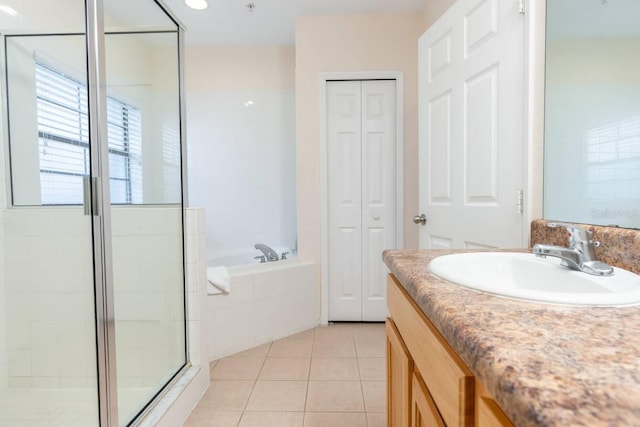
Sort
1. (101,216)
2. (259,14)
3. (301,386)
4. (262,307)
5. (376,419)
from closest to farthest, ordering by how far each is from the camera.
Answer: (101,216) < (376,419) < (301,386) < (262,307) < (259,14)

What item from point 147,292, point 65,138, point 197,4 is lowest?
point 147,292

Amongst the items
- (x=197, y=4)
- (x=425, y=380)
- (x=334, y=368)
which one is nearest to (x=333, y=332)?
(x=334, y=368)

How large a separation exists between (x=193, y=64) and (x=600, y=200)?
3265 mm

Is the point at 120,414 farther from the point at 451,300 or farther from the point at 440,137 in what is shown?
the point at 440,137

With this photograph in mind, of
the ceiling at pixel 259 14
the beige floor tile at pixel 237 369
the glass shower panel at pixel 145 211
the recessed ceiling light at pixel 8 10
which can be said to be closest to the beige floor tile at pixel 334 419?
the beige floor tile at pixel 237 369

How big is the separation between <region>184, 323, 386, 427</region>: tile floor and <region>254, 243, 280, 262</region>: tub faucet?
0.79m

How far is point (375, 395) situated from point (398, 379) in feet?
3.00

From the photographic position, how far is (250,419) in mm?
1509

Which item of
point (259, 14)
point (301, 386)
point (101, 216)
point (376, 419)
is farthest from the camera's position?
point (259, 14)

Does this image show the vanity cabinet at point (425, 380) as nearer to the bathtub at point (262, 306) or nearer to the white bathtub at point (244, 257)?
the bathtub at point (262, 306)

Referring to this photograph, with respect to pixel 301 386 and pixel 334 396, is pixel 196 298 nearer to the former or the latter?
pixel 301 386

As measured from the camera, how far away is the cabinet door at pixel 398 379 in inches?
31.2

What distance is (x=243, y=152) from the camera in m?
3.15

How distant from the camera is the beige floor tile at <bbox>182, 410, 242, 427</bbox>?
148 cm
